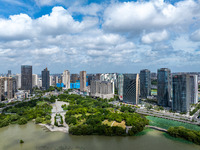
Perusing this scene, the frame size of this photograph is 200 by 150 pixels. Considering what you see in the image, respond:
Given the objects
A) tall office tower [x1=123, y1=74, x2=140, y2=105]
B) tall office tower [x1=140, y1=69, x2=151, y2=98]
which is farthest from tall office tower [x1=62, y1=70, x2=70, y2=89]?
tall office tower [x1=123, y1=74, x2=140, y2=105]

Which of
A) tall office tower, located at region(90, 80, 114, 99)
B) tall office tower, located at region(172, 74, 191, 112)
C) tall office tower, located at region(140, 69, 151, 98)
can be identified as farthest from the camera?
tall office tower, located at region(140, 69, 151, 98)

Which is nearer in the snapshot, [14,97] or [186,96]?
[186,96]

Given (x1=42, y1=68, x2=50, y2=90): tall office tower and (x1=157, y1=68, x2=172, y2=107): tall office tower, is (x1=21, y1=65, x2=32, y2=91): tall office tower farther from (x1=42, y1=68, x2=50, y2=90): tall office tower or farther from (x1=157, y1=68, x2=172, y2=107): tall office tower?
(x1=157, y1=68, x2=172, y2=107): tall office tower

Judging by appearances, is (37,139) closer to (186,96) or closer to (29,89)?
(186,96)

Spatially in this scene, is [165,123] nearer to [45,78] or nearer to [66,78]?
A: [66,78]

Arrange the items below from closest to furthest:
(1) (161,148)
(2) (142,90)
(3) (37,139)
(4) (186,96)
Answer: (1) (161,148), (3) (37,139), (4) (186,96), (2) (142,90)

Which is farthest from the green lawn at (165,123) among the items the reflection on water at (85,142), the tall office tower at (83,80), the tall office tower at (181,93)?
the tall office tower at (83,80)

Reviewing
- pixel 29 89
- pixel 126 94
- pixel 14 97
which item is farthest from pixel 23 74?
pixel 126 94
